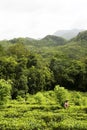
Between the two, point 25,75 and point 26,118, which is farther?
point 25,75

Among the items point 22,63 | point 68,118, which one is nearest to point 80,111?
point 68,118

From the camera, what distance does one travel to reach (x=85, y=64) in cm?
8288

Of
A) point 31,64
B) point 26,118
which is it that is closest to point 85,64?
point 31,64

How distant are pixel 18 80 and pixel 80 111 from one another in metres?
38.1

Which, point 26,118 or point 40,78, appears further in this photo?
point 40,78

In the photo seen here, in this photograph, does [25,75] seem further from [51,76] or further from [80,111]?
[80,111]

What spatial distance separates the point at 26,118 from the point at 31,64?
169 feet

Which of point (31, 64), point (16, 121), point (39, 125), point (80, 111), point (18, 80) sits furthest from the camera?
point (31, 64)

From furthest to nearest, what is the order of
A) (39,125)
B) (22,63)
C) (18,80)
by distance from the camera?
(22,63), (18,80), (39,125)

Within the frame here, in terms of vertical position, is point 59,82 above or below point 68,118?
below

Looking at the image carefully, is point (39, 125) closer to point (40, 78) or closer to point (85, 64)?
point (40, 78)

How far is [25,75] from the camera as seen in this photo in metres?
73.1

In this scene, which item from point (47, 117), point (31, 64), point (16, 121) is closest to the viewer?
point (16, 121)

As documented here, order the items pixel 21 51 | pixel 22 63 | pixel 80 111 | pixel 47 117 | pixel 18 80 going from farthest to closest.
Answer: pixel 21 51, pixel 22 63, pixel 18 80, pixel 80 111, pixel 47 117
